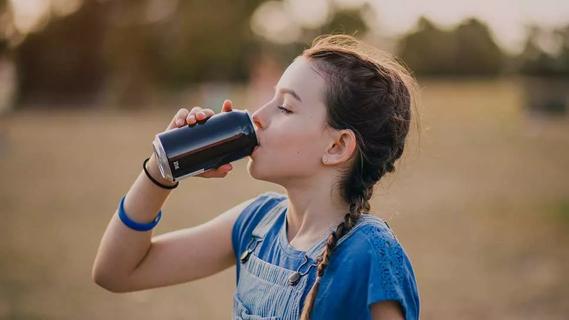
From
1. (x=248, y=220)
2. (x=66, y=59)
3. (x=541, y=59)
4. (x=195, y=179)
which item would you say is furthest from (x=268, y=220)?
(x=66, y=59)

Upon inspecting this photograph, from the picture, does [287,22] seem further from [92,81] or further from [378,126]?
[378,126]

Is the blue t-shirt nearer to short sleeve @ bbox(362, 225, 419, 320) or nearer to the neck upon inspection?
short sleeve @ bbox(362, 225, 419, 320)

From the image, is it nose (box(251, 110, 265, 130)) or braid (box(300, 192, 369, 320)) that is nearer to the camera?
braid (box(300, 192, 369, 320))

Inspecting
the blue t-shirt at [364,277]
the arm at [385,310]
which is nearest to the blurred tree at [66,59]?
the blue t-shirt at [364,277]

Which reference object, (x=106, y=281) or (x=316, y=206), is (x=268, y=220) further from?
(x=106, y=281)

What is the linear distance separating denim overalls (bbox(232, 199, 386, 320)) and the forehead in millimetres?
425

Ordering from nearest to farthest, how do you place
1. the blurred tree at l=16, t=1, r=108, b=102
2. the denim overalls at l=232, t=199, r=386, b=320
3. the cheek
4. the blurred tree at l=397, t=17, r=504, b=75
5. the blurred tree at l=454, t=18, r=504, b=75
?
the denim overalls at l=232, t=199, r=386, b=320 < the cheek < the blurred tree at l=16, t=1, r=108, b=102 < the blurred tree at l=397, t=17, r=504, b=75 < the blurred tree at l=454, t=18, r=504, b=75

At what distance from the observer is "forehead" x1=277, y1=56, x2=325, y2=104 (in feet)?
7.39

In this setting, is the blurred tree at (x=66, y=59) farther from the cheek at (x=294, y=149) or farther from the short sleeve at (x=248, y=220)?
the cheek at (x=294, y=149)

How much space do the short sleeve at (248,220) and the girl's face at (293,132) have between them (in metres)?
0.27

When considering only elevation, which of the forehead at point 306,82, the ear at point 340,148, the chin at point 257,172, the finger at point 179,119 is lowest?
the chin at point 257,172

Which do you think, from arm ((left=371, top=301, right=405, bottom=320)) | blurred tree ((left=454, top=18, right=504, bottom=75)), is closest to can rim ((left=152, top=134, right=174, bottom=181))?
arm ((left=371, top=301, right=405, bottom=320))

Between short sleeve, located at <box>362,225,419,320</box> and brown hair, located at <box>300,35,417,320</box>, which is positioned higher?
brown hair, located at <box>300,35,417,320</box>

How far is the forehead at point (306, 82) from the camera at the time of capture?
2.25m
